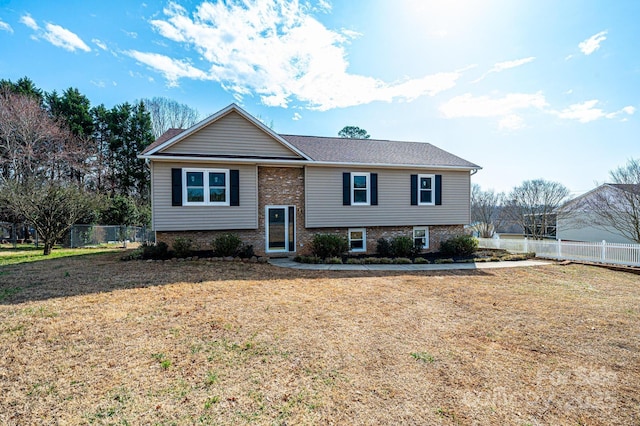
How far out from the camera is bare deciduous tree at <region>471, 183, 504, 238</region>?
1111 inches

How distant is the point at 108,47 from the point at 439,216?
19.5 m

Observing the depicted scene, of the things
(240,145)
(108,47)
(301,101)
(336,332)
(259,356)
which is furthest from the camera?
(301,101)

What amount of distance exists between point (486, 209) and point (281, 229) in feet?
80.7

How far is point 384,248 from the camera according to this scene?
13.3 meters

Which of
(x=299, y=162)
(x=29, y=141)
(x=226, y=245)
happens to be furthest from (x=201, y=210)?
(x=29, y=141)

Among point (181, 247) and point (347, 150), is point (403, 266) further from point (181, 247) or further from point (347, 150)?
point (181, 247)

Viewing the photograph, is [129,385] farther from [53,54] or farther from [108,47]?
[53,54]

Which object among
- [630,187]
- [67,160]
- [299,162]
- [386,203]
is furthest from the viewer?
[67,160]

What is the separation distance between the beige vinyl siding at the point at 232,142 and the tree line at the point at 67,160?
8648 mm

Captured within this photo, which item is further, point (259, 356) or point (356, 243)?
point (356, 243)

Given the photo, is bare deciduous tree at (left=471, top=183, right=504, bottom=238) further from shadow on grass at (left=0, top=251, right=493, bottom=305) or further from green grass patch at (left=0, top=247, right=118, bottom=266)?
green grass patch at (left=0, top=247, right=118, bottom=266)

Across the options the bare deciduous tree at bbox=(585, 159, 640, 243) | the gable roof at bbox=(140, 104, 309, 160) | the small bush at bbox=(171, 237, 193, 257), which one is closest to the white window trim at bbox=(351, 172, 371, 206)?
the gable roof at bbox=(140, 104, 309, 160)

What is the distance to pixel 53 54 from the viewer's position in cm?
1569

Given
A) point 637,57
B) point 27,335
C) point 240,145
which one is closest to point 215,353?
point 27,335
